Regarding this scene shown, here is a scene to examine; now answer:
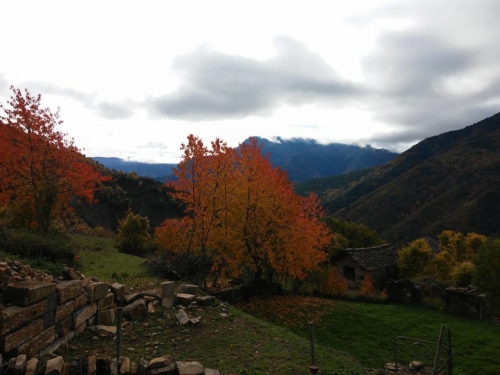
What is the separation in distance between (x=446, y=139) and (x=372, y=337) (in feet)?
494

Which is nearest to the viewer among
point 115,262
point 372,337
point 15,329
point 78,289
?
point 15,329

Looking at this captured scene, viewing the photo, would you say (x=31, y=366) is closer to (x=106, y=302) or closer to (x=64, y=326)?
(x=64, y=326)

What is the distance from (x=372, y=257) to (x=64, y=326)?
3795 cm

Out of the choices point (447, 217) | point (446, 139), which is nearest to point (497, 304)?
point (447, 217)

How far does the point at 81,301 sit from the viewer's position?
9.89 meters

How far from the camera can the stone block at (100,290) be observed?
35.1 ft

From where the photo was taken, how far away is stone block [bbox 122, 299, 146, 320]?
437 inches

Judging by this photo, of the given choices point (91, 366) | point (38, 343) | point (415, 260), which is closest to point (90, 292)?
point (38, 343)

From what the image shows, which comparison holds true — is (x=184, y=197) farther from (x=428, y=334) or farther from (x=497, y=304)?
(x=497, y=304)

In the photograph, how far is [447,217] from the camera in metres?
74.9

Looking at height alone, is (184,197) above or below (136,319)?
above

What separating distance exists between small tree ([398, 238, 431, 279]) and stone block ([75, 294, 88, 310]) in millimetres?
37351

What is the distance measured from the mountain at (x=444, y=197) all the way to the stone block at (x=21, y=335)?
7572 cm

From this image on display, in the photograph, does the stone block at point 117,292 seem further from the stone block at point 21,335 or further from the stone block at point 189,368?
the stone block at point 189,368
